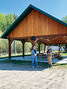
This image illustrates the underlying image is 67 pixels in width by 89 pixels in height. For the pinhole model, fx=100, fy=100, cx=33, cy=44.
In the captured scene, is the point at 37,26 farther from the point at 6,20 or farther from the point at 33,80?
the point at 6,20

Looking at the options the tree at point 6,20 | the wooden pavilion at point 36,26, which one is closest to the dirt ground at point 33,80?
the wooden pavilion at point 36,26

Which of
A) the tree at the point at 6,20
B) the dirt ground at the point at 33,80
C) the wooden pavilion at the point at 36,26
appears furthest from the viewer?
the tree at the point at 6,20

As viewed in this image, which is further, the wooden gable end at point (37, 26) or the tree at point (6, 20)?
the tree at point (6, 20)

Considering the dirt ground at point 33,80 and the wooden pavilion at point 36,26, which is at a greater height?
the wooden pavilion at point 36,26

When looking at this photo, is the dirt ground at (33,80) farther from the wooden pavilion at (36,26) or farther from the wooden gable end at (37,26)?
the wooden gable end at (37,26)

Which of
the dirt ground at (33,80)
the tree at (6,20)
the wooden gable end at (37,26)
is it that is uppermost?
the tree at (6,20)

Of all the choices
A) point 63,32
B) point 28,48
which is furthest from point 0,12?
point 63,32

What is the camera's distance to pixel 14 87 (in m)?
4.04

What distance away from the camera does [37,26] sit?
10.5 m

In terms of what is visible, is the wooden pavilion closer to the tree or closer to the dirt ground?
the dirt ground

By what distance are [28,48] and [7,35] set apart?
16.7 meters

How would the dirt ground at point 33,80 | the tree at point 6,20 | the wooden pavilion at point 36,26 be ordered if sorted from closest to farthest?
the dirt ground at point 33,80 → the wooden pavilion at point 36,26 → the tree at point 6,20

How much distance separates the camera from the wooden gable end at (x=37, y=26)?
9.80 m

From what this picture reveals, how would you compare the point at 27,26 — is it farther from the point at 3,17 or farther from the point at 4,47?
the point at 3,17
